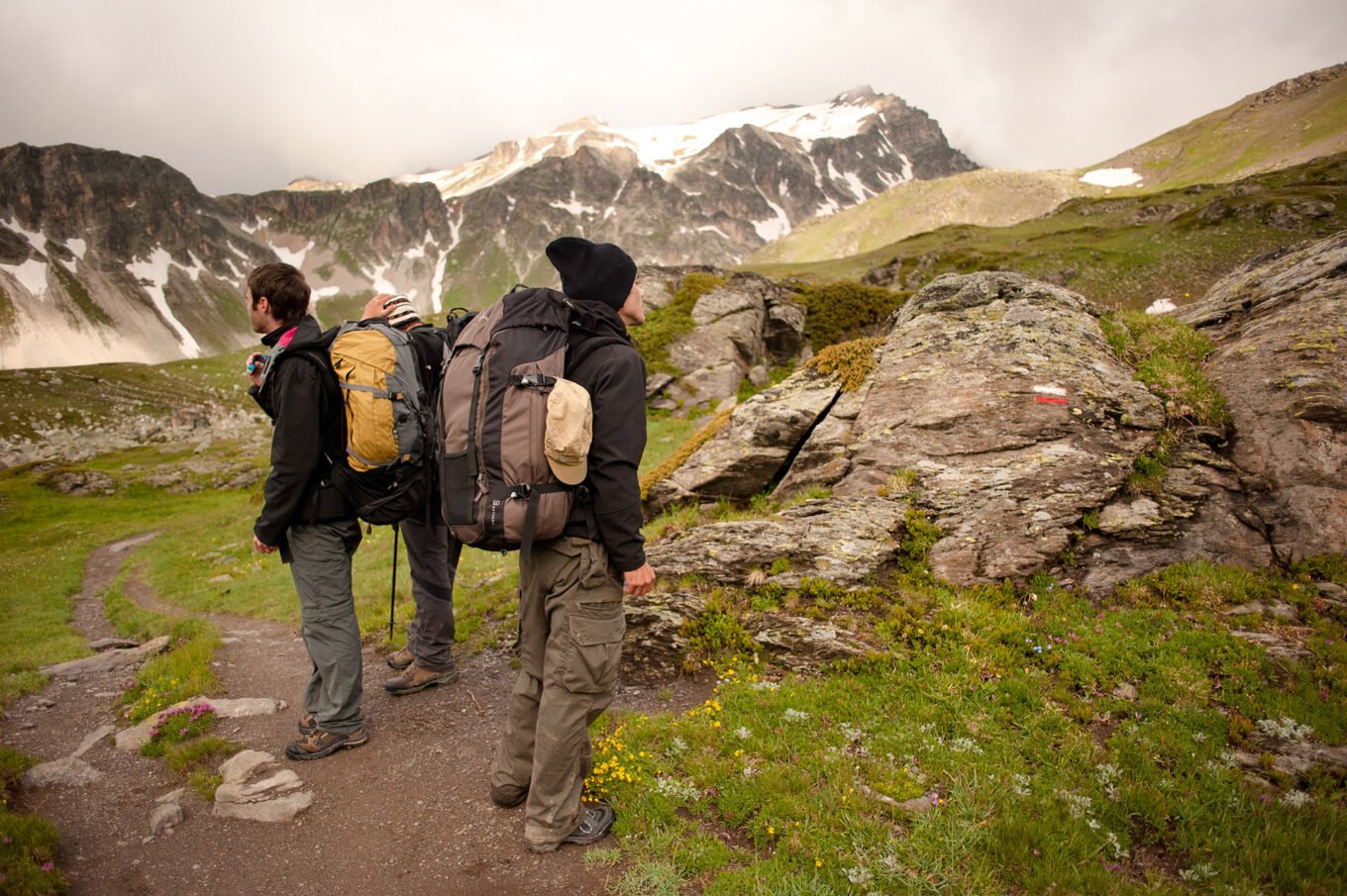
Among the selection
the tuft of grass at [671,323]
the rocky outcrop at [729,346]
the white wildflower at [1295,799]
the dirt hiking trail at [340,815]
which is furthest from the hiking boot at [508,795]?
the tuft of grass at [671,323]

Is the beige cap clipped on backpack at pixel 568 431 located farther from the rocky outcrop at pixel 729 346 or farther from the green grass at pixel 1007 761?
the rocky outcrop at pixel 729 346

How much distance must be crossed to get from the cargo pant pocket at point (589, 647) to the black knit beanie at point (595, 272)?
281 cm

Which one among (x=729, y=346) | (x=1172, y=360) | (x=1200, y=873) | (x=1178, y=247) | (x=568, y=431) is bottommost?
(x=1200, y=873)

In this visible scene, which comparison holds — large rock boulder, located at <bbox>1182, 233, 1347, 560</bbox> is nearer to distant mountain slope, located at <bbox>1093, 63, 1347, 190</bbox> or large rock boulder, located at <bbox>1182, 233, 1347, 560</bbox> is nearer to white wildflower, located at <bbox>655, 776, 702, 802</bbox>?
white wildflower, located at <bbox>655, 776, 702, 802</bbox>

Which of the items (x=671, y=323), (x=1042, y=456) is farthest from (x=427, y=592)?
(x=671, y=323)

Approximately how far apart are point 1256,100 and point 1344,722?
26701cm

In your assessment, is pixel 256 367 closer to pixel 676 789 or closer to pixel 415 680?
pixel 415 680

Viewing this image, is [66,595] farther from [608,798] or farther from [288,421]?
[608,798]

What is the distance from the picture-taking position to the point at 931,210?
17975 centimetres

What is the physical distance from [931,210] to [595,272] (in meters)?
204

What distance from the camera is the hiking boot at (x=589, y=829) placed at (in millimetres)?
5434

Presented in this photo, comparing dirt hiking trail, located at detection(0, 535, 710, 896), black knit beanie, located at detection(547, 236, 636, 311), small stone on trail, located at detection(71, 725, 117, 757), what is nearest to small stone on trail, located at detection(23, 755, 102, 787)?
dirt hiking trail, located at detection(0, 535, 710, 896)

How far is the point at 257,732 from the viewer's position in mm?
7781

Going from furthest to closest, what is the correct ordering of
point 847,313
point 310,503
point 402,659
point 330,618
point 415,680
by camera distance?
point 847,313, point 402,659, point 415,680, point 330,618, point 310,503
